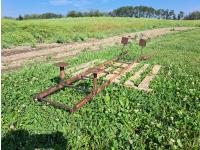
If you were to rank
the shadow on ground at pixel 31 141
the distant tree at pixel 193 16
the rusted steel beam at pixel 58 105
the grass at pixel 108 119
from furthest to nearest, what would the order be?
the distant tree at pixel 193 16
the rusted steel beam at pixel 58 105
the grass at pixel 108 119
the shadow on ground at pixel 31 141

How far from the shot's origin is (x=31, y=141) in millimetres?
4203

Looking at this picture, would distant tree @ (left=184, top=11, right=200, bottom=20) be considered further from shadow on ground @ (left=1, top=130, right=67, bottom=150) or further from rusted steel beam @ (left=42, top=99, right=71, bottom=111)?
shadow on ground @ (left=1, top=130, right=67, bottom=150)

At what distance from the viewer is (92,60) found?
1092cm

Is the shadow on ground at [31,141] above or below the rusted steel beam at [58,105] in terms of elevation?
below

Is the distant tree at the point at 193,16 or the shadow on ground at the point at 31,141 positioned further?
the distant tree at the point at 193,16

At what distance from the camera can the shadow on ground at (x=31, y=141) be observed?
4062 mm

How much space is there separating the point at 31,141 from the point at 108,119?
1.51 metres

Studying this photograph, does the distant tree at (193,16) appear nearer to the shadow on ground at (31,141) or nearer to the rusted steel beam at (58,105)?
the rusted steel beam at (58,105)

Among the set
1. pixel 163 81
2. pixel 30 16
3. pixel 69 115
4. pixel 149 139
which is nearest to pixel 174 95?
pixel 163 81

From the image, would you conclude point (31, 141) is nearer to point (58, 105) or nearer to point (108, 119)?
point (58, 105)

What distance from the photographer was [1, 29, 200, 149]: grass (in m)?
4.26

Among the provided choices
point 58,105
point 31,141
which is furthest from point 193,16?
point 31,141

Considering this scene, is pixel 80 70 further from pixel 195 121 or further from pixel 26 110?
pixel 195 121

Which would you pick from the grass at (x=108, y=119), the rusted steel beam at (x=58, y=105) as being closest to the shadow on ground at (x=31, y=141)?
the grass at (x=108, y=119)
